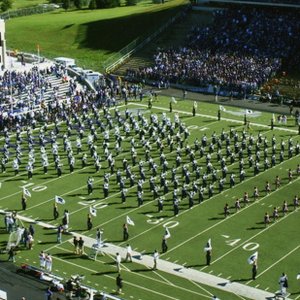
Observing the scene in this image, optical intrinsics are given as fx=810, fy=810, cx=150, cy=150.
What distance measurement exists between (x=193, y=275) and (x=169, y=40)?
45873 mm

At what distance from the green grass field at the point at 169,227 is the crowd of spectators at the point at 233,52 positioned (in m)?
16.7

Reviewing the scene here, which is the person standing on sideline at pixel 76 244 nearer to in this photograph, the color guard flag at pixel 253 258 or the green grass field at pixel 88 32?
the color guard flag at pixel 253 258

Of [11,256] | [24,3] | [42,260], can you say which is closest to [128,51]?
[24,3]

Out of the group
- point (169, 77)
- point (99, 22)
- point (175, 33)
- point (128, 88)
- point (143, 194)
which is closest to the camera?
point (143, 194)

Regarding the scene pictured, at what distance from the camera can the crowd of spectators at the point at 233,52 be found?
2454 inches

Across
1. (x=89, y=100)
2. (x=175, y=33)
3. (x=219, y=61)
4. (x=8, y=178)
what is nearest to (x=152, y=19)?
(x=175, y=33)

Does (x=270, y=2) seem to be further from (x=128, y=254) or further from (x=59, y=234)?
(x=128, y=254)

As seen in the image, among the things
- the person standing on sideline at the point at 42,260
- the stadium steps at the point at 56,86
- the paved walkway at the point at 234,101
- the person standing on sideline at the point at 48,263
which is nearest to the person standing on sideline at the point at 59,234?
the person standing on sideline at the point at 42,260

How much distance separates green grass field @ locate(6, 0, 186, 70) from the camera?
7475cm

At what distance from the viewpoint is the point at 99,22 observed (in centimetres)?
8056

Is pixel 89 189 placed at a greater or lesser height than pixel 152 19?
lesser

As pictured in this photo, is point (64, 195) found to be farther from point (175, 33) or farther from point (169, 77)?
point (175, 33)

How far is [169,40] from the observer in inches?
2908

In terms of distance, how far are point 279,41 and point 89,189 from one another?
33.3 m
